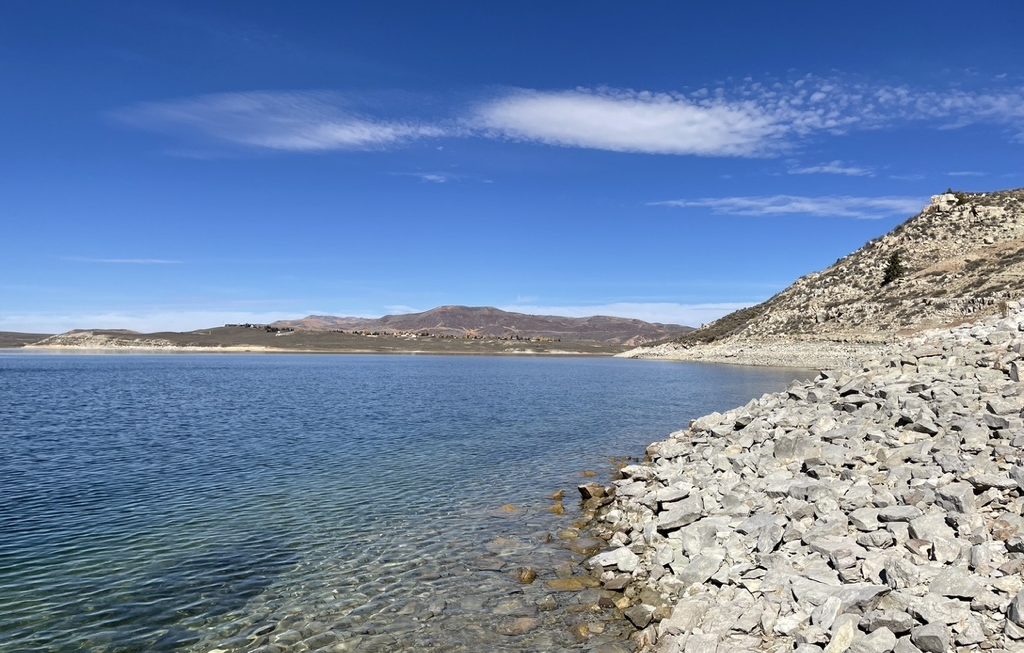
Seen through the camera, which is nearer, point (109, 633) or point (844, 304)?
point (109, 633)

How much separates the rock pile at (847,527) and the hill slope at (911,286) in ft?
187

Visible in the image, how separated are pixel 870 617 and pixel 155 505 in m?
17.2

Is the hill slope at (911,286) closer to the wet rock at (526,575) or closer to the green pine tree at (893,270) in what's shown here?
the green pine tree at (893,270)

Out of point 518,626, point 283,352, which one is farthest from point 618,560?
point 283,352

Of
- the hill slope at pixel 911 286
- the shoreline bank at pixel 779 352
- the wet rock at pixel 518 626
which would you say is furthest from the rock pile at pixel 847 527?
the hill slope at pixel 911 286

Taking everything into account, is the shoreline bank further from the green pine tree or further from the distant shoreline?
the distant shoreline

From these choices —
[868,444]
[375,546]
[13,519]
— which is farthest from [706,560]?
[13,519]

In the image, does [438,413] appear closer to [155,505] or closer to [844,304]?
[155,505]

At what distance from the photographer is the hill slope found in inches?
2734

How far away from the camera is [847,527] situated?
35.1ft

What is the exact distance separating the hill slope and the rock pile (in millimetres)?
56908

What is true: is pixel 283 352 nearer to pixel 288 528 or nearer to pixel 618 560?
pixel 288 528

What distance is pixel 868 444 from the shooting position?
14406 millimetres

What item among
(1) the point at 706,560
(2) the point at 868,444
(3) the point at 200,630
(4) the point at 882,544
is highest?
(2) the point at 868,444
